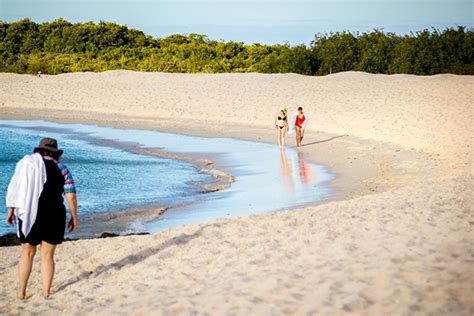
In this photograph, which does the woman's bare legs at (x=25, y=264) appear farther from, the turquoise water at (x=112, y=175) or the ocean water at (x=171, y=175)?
the turquoise water at (x=112, y=175)

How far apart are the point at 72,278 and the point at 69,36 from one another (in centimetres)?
6397

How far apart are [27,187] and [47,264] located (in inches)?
33.3

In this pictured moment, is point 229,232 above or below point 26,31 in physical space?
below

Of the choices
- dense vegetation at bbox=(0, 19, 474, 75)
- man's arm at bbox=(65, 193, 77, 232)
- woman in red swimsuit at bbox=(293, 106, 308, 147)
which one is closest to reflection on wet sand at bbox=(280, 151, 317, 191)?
woman in red swimsuit at bbox=(293, 106, 308, 147)

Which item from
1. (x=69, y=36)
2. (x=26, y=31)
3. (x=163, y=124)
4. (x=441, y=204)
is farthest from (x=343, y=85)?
(x=26, y=31)

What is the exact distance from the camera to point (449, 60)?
46.2m

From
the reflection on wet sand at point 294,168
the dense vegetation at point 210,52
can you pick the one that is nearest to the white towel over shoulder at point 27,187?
the reflection on wet sand at point 294,168

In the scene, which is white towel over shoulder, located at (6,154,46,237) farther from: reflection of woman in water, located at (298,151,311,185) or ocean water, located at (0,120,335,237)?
reflection of woman in water, located at (298,151,311,185)

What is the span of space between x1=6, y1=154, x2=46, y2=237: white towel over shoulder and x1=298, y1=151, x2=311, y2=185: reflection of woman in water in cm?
1096

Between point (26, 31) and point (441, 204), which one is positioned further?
point (26, 31)

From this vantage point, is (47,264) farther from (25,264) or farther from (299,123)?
(299,123)

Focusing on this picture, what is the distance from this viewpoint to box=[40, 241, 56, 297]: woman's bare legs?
28.2ft

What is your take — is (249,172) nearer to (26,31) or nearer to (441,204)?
(441,204)

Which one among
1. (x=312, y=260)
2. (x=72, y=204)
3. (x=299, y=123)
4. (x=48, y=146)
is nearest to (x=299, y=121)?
(x=299, y=123)
